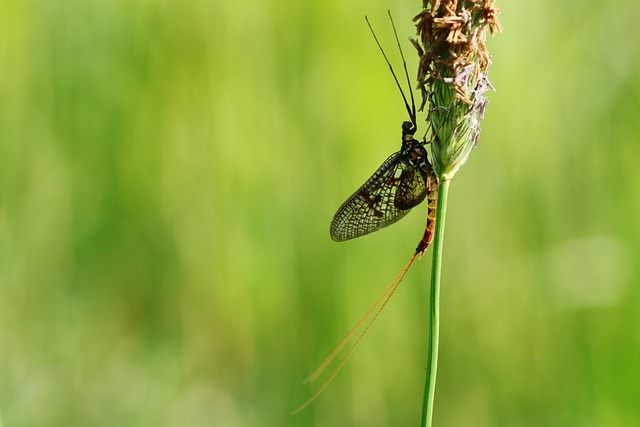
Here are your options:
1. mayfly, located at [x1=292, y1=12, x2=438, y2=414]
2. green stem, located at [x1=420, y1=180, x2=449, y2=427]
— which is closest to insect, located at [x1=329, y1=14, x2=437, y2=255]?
mayfly, located at [x1=292, y1=12, x2=438, y2=414]

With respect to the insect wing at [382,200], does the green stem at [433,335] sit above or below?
below

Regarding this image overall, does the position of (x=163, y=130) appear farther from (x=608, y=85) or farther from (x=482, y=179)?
(x=608, y=85)

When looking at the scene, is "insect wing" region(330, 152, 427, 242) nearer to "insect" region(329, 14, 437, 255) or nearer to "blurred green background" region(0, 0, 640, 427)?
"insect" region(329, 14, 437, 255)

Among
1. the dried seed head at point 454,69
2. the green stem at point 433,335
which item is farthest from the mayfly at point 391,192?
the green stem at point 433,335

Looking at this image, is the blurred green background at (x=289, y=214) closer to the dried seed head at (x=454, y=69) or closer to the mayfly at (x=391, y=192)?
the mayfly at (x=391, y=192)

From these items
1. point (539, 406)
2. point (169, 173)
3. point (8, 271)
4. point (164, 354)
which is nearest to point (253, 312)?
point (164, 354)

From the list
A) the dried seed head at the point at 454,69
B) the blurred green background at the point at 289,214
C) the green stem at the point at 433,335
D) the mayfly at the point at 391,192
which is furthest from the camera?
the blurred green background at the point at 289,214

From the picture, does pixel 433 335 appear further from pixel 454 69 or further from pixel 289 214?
pixel 289 214
